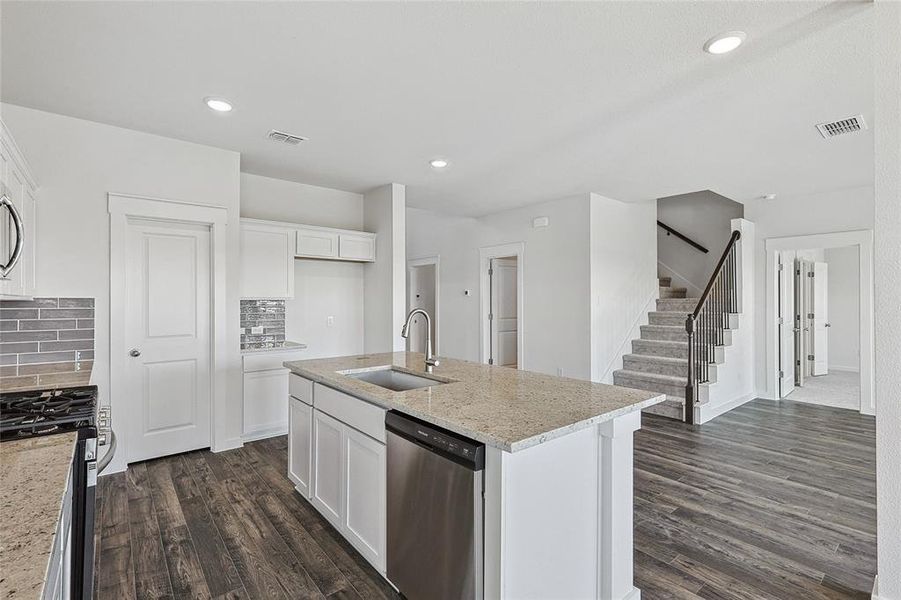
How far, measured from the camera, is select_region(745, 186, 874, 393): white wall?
5.12 meters

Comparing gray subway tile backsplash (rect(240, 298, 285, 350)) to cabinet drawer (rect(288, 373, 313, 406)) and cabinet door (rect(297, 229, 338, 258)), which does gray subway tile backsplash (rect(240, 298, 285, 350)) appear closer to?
cabinet door (rect(297, 229, 338, 258))

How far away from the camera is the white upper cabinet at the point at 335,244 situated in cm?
475

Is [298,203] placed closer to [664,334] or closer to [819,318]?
[664,334]

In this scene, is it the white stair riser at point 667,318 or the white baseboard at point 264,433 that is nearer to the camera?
the white baseboard at point 264,433

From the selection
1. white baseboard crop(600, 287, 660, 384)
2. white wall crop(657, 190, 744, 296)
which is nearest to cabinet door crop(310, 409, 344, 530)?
white baseboard crop(600, 287, 660, 384)

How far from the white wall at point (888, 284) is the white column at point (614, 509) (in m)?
0.98

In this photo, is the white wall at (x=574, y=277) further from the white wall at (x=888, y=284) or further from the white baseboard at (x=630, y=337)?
the white wall at (x=888, y=284)

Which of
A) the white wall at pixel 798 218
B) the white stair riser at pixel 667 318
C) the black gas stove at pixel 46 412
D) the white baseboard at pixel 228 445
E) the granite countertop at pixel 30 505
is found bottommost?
the white baseboard at pixel 228 445

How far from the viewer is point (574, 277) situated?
5.61 m

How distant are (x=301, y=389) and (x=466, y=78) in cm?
223

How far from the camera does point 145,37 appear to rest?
2.29 meters

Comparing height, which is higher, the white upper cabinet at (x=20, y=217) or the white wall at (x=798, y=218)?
the white wall at (x=798, y=218)

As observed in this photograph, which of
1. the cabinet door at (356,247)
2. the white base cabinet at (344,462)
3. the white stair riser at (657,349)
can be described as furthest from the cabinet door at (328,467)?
the white stair riser at (657,349)

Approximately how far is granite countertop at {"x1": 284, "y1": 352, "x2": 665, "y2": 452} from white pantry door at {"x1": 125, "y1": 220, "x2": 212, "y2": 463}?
1.63 metres
